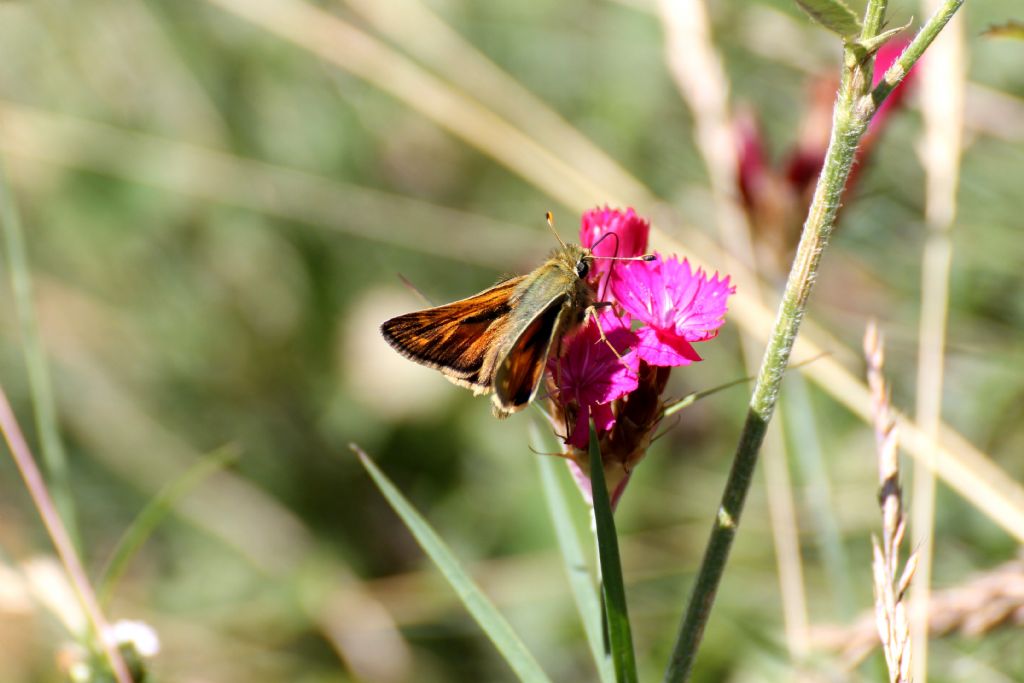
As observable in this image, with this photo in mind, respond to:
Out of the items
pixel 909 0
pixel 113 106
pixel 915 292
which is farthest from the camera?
pixel 113 106

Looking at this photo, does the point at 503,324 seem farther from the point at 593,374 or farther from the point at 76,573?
the point at 76,573

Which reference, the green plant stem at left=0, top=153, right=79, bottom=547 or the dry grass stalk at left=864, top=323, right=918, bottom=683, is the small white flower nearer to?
the green plant stem at left=0, top=153, right=79, bottom=547

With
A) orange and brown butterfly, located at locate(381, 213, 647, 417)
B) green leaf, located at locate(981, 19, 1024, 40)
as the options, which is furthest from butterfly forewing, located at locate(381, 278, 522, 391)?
green leaf, located at locate(981, 19, 1024, 40)

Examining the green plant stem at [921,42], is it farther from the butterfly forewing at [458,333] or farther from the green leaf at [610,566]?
the butterfly forewing at [458,333]

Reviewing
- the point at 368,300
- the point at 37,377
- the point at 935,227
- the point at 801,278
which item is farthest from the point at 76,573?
the point at 368,300

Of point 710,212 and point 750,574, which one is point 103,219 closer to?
point 710,212

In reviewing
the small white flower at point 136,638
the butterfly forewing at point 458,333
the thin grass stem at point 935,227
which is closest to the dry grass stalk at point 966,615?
the thin grass stem at point 935,227

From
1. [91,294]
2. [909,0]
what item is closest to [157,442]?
[91,294]

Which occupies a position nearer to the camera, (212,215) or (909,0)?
(909,0)
